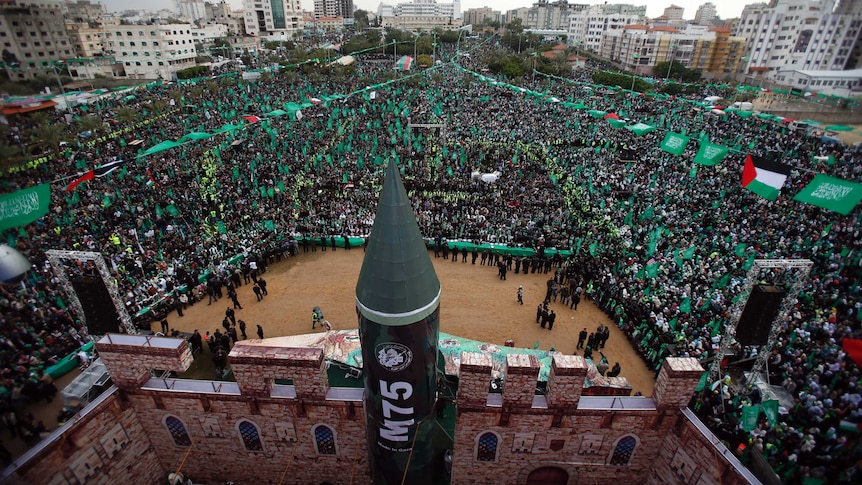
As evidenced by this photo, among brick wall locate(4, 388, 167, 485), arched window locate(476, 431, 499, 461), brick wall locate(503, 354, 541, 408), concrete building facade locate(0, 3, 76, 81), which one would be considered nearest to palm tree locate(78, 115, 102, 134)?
concrete building facade locate(0, 3, 76, 81)

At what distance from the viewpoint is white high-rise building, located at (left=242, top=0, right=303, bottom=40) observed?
121312mm

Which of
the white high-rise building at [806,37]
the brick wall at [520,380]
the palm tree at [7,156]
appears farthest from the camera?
the white high-rise building at [806,37]

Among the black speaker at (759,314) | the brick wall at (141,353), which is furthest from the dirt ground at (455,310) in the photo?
the brick wall at (141,353)

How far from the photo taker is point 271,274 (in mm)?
21516

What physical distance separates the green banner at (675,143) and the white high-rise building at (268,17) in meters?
123

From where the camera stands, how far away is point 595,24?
4277 inches

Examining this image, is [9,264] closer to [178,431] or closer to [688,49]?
[178,431]

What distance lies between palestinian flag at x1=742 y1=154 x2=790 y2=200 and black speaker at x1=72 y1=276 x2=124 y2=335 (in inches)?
944

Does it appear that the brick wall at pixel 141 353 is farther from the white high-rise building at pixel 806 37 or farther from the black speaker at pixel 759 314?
the white high-rise building at pixel 806 37

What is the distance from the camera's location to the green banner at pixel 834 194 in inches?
539

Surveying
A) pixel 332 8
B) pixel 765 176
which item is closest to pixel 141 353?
pixel 765 176

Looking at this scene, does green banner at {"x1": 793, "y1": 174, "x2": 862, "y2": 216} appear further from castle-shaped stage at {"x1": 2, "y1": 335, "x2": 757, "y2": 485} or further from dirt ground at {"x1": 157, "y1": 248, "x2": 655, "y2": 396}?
castle-shaped stage at {"x1": 2, "y1": 335, "x2": 757, "y2": 485}

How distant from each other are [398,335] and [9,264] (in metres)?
9.03

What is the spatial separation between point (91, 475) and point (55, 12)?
1159cm
